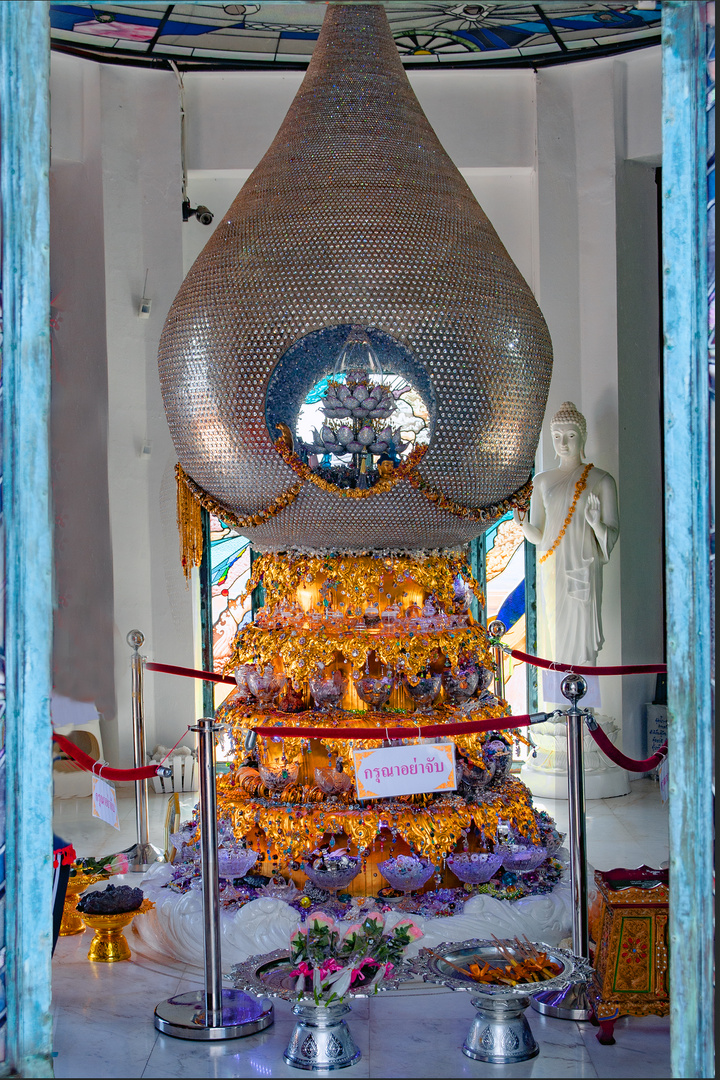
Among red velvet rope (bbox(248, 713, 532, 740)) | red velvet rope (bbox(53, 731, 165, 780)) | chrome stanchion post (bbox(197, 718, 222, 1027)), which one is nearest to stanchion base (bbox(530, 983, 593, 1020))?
red velvet rope (bbox(248, 713, 532, 740))

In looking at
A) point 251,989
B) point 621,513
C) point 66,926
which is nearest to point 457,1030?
point 251,989

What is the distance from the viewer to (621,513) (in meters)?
6.77

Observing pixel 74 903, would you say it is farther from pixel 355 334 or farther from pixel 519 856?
pixel 355 334

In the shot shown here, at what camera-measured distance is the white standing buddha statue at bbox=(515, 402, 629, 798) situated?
637 cm

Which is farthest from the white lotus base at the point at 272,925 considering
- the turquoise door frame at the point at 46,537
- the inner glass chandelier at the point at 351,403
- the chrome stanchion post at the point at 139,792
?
the turquoise door frame at the point at 46,537

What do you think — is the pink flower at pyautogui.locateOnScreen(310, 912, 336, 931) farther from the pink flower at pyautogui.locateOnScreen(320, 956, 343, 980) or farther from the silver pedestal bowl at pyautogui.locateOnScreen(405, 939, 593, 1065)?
the silver pedestal bowl at pyautogui.locateOnScreen(405, 939, 593, 1065)

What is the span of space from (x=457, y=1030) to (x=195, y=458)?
217 centimetres

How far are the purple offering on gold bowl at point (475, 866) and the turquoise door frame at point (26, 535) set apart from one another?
7.02ft

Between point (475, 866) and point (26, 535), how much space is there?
2482mm

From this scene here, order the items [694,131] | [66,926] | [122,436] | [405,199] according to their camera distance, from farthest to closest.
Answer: [122,436], [66,926], [405,199], [694,131]

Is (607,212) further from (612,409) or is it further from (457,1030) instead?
(457,1030)

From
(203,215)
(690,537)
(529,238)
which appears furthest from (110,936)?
(529,238)

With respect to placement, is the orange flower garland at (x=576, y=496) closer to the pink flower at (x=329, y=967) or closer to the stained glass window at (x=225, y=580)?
the stained glass window at (x=225, y=580)

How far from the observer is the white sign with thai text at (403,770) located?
11.6 ft
